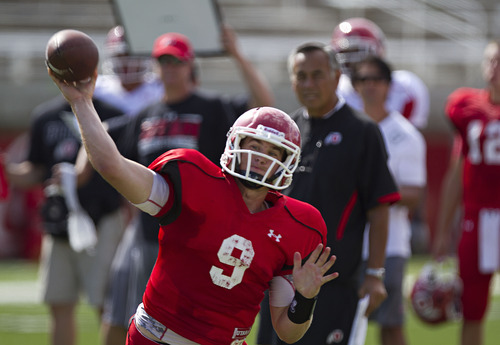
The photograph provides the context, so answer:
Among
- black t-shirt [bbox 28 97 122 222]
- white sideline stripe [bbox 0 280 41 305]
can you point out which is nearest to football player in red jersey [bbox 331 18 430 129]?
black t-shirt [bbox 28 97 122 222]

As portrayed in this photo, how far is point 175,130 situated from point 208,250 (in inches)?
86.3

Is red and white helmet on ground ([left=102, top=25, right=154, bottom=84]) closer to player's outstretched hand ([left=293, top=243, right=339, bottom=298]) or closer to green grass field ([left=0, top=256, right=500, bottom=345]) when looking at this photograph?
green grass field ([left=0, top=256, right=500, bottom=345])

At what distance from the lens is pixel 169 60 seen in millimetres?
5242

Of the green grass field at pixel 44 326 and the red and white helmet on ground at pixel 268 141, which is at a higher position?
the red and white helmet on ground at pixel 268 141

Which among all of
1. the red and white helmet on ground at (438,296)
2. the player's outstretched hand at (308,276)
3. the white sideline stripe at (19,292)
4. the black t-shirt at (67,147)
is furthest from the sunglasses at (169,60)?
the white sideline stripe at (19,292)

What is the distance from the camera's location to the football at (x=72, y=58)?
2.85 metres

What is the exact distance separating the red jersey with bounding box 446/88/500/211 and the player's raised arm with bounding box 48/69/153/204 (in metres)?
3.35

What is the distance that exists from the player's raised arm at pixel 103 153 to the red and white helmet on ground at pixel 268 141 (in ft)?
1.02

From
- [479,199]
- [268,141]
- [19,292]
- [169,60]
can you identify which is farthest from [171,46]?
[19,292]

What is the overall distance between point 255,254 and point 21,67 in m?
12.9

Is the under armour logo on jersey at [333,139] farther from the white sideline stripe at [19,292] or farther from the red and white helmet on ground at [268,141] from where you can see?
the white sideline stripe at [19,292]

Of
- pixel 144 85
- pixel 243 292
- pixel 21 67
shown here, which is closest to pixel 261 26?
pixel 21 67

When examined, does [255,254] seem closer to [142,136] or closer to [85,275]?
[142,136]

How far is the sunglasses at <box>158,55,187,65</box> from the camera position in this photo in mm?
5230
